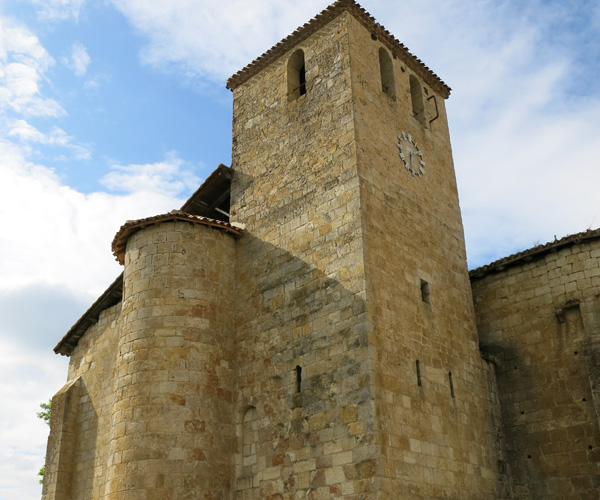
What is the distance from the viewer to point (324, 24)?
15117 millimetres

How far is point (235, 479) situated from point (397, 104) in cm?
881

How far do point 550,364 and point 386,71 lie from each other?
7.58 metres

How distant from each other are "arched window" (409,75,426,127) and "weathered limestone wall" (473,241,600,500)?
14.2 feet

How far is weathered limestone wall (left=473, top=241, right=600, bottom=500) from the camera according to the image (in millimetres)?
12531

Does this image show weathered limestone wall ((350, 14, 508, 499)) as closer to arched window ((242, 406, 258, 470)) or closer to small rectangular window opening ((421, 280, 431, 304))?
small rectangular window opening ((421, 280, 431, 304))

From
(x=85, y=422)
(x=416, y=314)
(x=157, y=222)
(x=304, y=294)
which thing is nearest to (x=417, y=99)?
(x=416, y=314)

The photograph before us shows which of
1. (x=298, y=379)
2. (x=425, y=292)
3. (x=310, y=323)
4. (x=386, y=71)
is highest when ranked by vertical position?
(x=386, y=71)

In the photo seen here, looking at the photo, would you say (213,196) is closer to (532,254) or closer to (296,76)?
(296,76)

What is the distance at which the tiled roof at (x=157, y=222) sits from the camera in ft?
45.0

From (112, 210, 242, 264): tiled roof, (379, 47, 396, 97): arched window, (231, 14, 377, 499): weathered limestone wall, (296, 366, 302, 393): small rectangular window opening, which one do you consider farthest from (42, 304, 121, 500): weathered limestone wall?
(379, 47, 396, 97): arched window

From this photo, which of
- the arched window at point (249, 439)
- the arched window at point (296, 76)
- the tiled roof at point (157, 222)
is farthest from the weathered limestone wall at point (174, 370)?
the arched window at point (296, 76)

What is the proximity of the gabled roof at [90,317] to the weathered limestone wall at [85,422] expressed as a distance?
7.5 inches

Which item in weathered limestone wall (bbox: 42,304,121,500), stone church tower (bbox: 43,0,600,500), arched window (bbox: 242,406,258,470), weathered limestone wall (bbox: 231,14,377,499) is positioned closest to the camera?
weathered limestone wall (bbox: 231,14,377,499)

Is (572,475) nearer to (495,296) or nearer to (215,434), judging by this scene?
(495,296)
